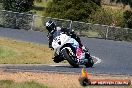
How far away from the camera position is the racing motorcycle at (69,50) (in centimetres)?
1453

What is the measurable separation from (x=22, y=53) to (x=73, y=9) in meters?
18.3

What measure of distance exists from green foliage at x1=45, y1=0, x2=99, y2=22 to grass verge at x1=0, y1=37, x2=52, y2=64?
39.4 feet

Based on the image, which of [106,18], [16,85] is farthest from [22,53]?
[106,18]

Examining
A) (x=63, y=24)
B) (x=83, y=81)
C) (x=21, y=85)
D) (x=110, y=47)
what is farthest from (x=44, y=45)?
(x=83, y=81)

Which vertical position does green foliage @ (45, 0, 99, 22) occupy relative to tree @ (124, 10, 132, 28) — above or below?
above

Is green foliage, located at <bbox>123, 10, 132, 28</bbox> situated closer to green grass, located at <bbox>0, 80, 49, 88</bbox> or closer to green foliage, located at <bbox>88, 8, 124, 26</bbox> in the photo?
green foliage, located at <bbox>88, 8, 124, 26</bbox>

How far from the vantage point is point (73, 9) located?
46.7m

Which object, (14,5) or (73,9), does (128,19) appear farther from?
(14,5)

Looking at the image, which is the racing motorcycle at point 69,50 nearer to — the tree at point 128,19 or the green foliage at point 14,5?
the green foliage at point 14,5

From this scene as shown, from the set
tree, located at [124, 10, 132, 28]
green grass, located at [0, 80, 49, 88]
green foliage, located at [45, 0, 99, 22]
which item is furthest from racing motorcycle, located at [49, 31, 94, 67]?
tree, located at [124, 10, 132, 28]

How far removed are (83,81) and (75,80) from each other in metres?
6.34

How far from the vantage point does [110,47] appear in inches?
1478

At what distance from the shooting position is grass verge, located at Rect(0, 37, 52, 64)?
84.7 ft

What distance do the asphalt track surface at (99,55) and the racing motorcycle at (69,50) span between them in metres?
5.14
